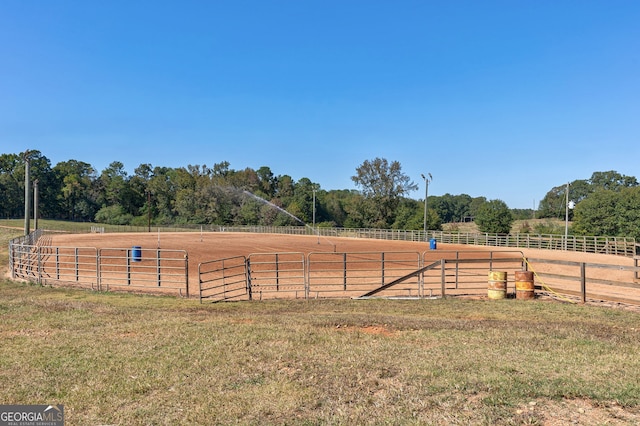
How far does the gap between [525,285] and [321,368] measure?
32.4 feet

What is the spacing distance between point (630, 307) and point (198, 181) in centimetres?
12050

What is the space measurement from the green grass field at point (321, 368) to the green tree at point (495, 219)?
6033 cm

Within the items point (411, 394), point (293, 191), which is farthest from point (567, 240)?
point (293, 191)

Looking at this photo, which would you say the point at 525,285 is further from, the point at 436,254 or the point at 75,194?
the point at 75,194

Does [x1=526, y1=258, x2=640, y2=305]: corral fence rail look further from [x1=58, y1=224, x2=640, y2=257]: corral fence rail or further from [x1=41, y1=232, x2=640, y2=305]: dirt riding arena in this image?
[x1=58, y1=224, x2=640, y2=257]: corral fence rail

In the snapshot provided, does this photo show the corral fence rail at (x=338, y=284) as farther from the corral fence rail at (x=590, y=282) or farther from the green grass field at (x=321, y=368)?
the green grass field at (x=321, y=368)

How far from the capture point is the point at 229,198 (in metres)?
109

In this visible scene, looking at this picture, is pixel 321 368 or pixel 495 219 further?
pixel 495 219

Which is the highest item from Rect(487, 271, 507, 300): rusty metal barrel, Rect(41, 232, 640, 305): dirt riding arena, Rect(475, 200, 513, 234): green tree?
Rect(475, 200, 513, 234): green tree

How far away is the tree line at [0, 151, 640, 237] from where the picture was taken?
88812 millimetres

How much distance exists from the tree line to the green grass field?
64.7 meters


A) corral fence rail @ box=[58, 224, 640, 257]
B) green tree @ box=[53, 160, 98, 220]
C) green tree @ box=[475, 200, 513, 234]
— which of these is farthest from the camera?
green tree @ box=[53, 160, 98, 220]

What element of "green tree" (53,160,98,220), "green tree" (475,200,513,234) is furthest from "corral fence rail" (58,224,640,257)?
"green tree" (53,160,98,220)

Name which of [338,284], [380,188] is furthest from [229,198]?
[338,284]
